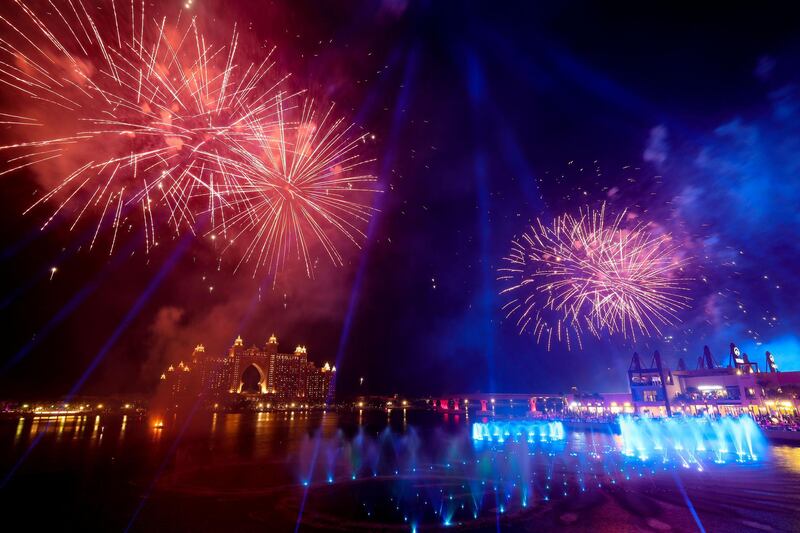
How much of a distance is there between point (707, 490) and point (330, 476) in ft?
60.1

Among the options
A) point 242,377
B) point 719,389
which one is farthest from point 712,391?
point 242,377

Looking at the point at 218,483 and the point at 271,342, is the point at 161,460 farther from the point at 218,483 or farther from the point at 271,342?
the point at 271,342

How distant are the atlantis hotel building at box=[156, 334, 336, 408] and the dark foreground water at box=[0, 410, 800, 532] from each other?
125541 millimetres

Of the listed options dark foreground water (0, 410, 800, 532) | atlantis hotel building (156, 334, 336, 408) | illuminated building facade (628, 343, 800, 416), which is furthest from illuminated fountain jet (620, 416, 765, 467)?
atlantis hotel building (156, 334, 336, 408)

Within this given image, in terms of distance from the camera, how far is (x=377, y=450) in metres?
35.1

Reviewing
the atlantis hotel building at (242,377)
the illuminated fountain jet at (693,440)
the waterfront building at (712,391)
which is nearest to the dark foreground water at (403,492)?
the illuminated fountain jet at (693,440)

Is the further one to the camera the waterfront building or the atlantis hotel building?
the atlantis hotel building

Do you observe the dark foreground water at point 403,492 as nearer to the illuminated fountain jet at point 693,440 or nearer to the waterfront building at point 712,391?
the illuminated fountain jet at point 693,440

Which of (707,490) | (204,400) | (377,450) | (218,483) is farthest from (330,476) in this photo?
(204,400)

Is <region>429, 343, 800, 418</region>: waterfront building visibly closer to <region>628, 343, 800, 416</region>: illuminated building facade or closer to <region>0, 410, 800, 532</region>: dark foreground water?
<region>628, 343, 800, 416</region>: illuminated building facade

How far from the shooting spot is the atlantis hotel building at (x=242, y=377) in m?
148

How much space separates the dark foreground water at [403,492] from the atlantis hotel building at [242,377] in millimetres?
125541

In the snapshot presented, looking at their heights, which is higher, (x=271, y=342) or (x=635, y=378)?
(x=271, y=342)

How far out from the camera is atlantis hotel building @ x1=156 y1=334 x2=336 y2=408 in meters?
148
